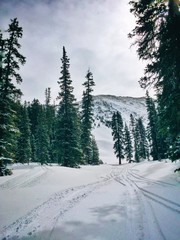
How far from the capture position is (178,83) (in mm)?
11828

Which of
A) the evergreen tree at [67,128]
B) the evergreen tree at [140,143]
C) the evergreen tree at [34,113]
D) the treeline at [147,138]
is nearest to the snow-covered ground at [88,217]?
the evergreen tree at [67,128]

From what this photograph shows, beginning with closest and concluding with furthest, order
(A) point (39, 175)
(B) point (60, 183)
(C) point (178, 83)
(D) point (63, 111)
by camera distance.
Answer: (C) point (178, 83) → (B) point (60, 183) → (A) point (39, 175) → (D) point (63, 111)

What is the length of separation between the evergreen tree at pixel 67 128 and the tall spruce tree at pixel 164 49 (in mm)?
16929

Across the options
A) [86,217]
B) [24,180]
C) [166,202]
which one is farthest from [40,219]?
[24,180]

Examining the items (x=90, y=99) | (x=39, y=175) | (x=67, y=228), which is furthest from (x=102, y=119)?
(x=67, y=228)

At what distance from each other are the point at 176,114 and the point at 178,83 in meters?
1.61

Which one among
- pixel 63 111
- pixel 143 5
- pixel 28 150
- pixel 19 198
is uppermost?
pixel 143 5

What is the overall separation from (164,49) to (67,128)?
19.4 meters

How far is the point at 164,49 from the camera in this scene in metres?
12.1

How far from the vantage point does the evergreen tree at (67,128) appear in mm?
29125

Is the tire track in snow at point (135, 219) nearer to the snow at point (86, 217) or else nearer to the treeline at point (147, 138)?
the snow at point (86, 217)

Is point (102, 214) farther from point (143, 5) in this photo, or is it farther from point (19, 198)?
point (143, 5)

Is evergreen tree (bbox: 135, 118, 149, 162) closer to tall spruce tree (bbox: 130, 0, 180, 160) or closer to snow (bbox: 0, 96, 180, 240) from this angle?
tall spruce tree (bbox: 130, 0, 180, 160)

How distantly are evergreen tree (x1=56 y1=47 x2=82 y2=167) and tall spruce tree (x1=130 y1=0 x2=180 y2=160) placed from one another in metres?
16.9
